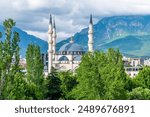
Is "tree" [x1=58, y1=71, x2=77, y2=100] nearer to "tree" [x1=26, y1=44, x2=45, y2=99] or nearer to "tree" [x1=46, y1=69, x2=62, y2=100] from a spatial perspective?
"tree" [x1=46, y1=69, x2=62, y2=100]

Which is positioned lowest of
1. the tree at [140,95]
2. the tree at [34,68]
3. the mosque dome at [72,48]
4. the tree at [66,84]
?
the tree at [140,95]

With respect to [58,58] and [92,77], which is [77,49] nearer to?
[58,58]

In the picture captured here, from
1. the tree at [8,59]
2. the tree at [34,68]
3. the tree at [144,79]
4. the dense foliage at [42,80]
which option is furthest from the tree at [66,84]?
the tree at [8,59]

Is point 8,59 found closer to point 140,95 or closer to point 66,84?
point 140,95

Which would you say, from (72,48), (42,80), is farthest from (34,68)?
(72,48)

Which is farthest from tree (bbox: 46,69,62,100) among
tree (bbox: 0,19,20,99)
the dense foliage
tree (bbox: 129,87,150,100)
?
tree (bbox: 0,19,20,99)

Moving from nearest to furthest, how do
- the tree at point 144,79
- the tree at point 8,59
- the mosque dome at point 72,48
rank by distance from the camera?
the tree at point 8,59
the tree at point 144,79
the mosque dome at point 72,48

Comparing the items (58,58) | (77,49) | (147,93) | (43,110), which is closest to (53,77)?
(147,93)

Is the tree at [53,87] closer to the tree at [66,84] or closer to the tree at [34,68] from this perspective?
the tree at [66,84]
